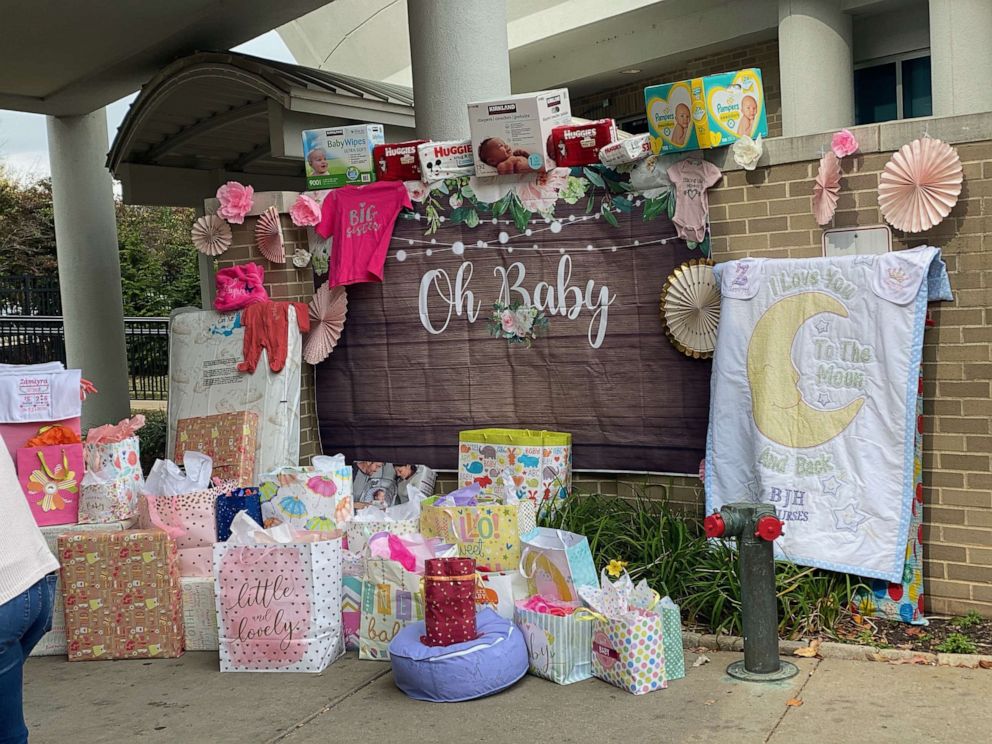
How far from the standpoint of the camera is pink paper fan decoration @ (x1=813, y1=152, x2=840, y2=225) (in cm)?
564

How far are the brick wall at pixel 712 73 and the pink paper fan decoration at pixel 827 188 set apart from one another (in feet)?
24.6

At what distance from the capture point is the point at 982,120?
528cm

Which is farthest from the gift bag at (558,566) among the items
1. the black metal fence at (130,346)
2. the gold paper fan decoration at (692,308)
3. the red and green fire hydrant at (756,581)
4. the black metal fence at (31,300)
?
the black metal fence at (31,300)

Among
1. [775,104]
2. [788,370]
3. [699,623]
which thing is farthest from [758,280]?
[775,104]

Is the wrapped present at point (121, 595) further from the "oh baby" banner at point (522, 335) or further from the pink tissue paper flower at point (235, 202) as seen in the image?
the pink tissue paper flower at point (235, 202)

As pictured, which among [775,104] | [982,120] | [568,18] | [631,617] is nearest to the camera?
[631,617]

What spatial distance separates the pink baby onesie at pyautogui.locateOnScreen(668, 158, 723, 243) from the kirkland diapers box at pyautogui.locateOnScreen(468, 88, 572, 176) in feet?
2.76

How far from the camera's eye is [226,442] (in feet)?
22.9

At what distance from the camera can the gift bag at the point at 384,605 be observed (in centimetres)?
527

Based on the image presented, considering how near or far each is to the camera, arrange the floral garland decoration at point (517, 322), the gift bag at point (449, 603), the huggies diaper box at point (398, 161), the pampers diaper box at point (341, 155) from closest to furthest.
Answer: the gift bag at point (449, 603), the floral garland decoration at point (517, 322), the huggies diaper box at point (398, 161), the pampers diaper box at point (341, 155)

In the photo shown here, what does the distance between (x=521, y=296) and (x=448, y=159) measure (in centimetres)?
100

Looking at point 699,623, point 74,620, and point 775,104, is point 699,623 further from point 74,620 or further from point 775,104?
point 775,104

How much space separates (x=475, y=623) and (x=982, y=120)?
339cm

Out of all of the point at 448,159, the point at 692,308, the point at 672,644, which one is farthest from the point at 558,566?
the point at 448,159
